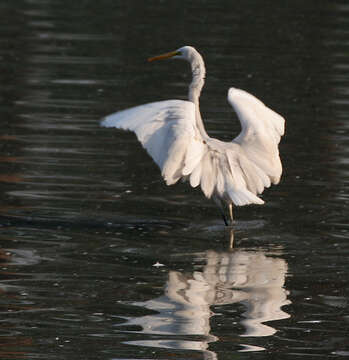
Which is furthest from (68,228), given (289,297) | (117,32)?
(117,32)

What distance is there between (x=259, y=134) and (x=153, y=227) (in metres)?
1.33

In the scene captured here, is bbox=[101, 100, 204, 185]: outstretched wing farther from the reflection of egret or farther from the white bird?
the reflection of egret

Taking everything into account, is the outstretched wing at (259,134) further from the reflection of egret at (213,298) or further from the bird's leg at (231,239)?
the reflection of egret at (213,298)

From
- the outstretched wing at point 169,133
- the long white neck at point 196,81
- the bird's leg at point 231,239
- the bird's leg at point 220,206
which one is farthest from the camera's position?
the long white neck at point 196,81

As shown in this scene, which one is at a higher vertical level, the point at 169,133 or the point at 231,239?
the point at 169,133

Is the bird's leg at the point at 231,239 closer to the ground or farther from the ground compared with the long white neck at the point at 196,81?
closer to the ground

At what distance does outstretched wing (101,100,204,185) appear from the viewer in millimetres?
10258

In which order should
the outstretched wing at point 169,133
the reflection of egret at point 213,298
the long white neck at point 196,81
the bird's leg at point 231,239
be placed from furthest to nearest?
the long white neck at point 196,81
the bird's leg at point 231,239
the outstretched wing at point 169,133
the reflection of egret at point 213,298

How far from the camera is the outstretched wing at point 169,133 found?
10.3 metres

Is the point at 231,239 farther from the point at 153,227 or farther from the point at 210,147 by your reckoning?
the point at 210,147

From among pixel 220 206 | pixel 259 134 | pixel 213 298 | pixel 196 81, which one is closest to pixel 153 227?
pixel 220 206

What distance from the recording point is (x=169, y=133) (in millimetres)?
10336

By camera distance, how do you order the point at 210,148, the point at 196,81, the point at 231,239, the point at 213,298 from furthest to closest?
the point at 196,81 < the point at 210,148 < the point at 231,239 < the point at 213,298

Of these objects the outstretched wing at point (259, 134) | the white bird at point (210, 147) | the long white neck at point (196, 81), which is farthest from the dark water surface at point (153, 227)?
the long white neck at point (196, 81)
